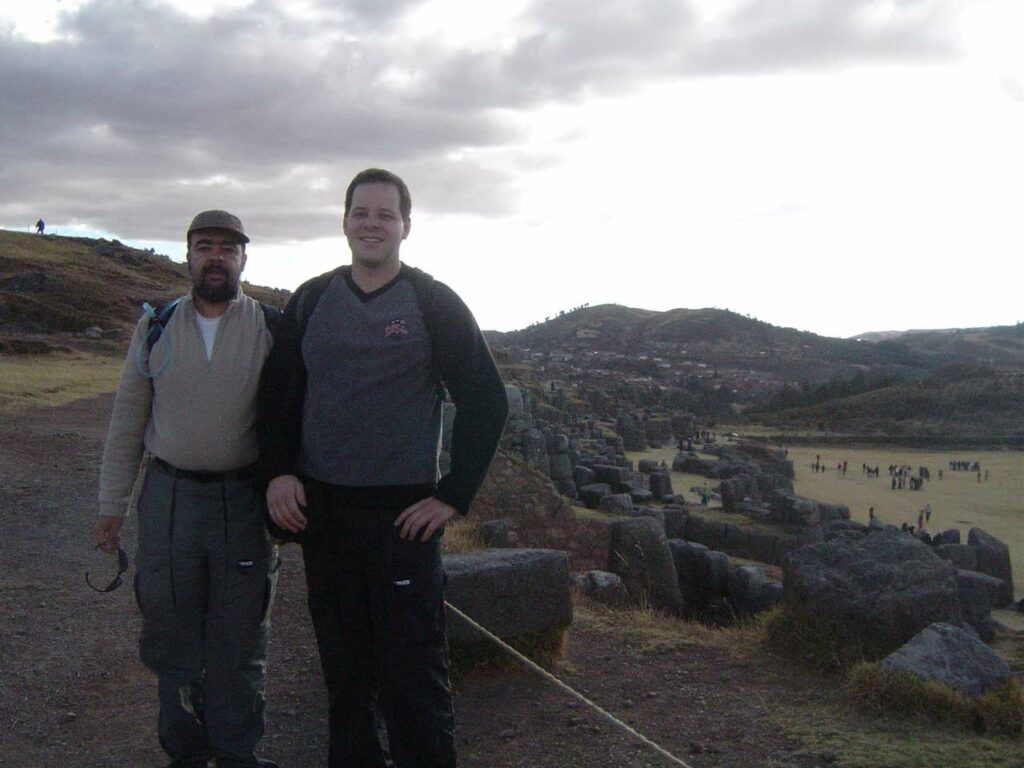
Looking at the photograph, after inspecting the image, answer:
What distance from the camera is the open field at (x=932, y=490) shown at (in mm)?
27797

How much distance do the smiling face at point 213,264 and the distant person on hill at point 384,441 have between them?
0.36m

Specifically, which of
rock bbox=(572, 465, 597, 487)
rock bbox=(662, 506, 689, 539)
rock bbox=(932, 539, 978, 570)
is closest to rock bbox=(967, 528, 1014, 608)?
rock bbox=(932, 539, 978, 570)

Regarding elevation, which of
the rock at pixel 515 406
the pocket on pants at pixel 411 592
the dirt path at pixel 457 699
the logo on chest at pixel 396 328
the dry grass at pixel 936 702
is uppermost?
the logo on chest at pixel 396 328

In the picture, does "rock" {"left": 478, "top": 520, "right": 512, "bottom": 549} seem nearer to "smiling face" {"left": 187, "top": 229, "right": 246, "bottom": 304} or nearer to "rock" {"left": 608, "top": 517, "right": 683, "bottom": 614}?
"rock" {"left": 608, "top": 517, "right": 683, "bottom": 614}

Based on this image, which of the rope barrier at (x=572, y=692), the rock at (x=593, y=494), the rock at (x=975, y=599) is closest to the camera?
the rope barrier at (x=572, y=692)

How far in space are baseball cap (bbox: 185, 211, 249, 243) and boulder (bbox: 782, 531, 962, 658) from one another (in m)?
4.14

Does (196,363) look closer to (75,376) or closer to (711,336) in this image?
(75,376)

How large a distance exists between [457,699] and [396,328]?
2.59 meters

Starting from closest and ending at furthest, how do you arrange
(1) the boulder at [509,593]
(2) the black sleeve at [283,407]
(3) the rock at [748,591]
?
(2) the black sleeve at [283,407] → (1) the boulder at [509,593] → (3) the rock at [748,591]

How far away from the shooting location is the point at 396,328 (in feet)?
11.8

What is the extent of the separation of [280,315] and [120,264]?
7823 cm

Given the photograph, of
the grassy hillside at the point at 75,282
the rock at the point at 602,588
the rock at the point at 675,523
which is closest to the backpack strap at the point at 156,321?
the rock at the point at 602,588

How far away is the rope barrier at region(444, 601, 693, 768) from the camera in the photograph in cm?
443

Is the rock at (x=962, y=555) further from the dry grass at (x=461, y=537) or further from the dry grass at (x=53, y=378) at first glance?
the dry grass at (x=53, y=378)
